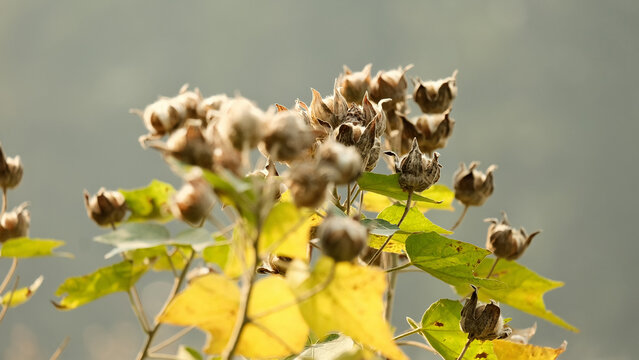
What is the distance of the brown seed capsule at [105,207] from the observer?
0.62m

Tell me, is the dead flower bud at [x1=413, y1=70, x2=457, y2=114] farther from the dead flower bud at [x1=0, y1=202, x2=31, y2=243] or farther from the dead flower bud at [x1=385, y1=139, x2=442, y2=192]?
the dead flower bud at [x1=0, y1=202, x2=31, y2=243]

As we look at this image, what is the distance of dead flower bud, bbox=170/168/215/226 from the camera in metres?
0.36

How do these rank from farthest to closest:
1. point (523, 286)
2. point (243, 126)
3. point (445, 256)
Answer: point (523, 286), point (445, 256), point (243, 126)

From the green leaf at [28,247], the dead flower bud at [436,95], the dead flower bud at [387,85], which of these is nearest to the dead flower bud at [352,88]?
the dead flower bud at [387,85]

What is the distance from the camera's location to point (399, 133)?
833 millimetres

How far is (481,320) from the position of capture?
2.02 feet

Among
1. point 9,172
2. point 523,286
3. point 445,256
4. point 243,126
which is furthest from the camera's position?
point 523,286

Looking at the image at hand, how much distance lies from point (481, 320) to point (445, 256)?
3.0 inches

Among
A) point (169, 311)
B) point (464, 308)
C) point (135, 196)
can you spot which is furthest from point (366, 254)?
point (169, 311)

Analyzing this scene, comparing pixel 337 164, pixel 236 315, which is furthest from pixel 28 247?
pixel 337 164

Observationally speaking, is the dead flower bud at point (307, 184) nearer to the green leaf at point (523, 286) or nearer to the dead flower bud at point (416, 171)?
the dead flower bud at point (416, 171)

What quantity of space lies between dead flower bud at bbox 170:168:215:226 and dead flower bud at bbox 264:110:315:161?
1.8 inches

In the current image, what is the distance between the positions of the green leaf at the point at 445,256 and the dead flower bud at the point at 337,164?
0.32 meters

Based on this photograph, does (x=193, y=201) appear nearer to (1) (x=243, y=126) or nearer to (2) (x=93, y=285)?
(1) (x=243, y=126)
